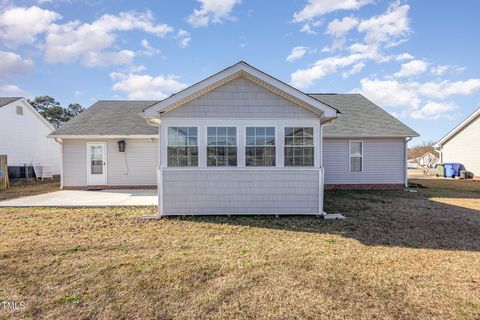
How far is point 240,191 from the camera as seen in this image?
6824 millimetres

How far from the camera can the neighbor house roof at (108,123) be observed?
11.8 meters

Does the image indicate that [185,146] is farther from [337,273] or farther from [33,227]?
[337,273]

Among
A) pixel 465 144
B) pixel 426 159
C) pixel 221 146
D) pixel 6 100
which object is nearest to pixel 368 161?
pixel 221 146

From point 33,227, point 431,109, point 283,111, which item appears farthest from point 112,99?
point 431,109

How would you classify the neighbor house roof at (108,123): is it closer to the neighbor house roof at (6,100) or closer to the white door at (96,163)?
the white door at (96,163)

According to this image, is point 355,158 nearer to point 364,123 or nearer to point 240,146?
point 364,123

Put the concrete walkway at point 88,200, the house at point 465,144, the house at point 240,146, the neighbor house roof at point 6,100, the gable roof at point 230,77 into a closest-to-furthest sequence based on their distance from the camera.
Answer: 1. the gable roof at point 230,77
2. the house at point 240,146
3. the concrete walkway at point 88,200
4. the neighbor house roof at point 6,100
5. the house at point 465,144

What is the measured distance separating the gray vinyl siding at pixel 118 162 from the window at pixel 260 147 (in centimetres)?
687

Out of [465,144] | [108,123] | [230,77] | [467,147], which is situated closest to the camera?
[230,77]

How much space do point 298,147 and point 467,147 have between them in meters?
19.2

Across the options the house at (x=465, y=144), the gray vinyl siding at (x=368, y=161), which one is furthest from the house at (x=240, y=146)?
the house at (x=465, y=144)

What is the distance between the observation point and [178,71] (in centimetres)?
1312

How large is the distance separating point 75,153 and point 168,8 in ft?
26.3

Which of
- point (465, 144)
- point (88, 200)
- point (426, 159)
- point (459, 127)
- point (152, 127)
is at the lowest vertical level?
point (88, 200)
